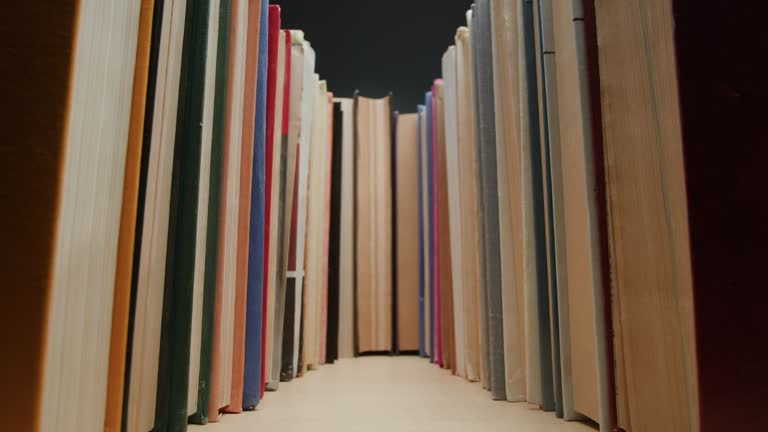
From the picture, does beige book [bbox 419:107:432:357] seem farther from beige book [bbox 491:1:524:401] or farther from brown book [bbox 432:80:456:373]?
beige book [bbox 491:1:524:401]

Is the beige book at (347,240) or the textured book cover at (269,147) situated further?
the beige book at (347,240)

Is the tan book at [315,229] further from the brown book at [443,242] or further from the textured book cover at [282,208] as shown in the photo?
the brown book at [443,242]

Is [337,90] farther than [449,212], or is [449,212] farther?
[337,90]

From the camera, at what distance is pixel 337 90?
1.66 m

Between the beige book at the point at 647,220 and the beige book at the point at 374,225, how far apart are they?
0.90 metres

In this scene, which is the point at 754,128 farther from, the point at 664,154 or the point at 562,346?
the point at 562,346

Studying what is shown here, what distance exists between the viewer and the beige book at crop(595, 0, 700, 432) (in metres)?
0.40

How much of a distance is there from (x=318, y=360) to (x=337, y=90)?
89cm

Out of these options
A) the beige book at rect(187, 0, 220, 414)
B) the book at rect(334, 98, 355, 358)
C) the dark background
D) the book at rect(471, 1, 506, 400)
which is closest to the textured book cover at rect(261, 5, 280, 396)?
the beige book at rect(187, 0, 220, 414)

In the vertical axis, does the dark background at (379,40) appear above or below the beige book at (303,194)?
above

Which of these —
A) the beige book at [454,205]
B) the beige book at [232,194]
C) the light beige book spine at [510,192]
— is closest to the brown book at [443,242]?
the beige book at [454,205]

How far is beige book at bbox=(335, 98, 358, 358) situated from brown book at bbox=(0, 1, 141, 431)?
94cm

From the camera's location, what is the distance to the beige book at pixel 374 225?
4.47ft

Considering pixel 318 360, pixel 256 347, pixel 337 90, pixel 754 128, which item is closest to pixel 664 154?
pixel 754 128
